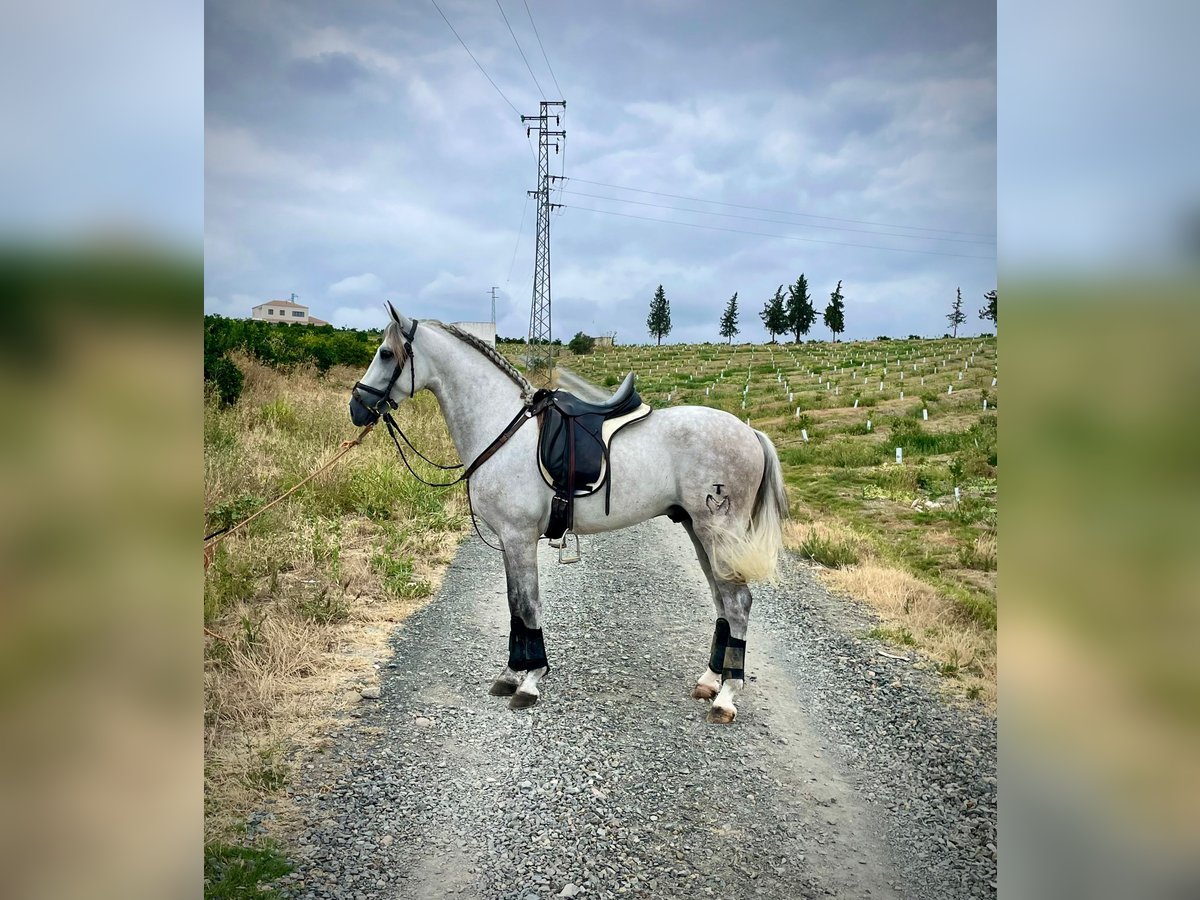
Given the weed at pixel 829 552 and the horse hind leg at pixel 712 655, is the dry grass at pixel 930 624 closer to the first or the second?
the weed at pixel 829 552

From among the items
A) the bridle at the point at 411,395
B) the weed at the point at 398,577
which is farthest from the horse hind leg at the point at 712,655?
the weed at the point at 398,577

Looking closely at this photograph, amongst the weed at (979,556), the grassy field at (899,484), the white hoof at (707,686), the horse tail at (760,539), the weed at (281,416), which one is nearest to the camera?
the horse tail at (760,539)

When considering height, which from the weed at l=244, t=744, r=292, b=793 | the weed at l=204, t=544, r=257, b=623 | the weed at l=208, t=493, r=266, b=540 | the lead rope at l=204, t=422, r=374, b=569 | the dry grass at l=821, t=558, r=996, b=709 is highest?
the lead rope at l=204, t=422, r=374, b=569

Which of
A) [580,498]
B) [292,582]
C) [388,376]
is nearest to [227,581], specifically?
[292,582]

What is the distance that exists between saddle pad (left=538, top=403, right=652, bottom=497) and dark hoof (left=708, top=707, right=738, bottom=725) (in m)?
1.36

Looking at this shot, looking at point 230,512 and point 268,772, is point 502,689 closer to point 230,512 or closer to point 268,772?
point 268,772

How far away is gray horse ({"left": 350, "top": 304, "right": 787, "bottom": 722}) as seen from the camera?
11.4 ft

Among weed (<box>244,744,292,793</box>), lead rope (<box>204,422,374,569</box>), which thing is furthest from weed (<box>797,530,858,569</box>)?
weed (<box>244,744,292,793</box>)

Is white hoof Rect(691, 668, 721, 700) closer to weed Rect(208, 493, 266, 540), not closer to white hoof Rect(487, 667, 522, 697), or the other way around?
white hoof Rect(487, 667, 522, 697)

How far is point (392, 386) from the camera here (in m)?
3.33

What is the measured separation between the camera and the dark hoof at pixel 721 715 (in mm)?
3429
